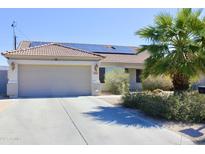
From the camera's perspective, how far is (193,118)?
1049 centimetres

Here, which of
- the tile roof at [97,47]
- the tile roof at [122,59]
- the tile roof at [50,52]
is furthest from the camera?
the tile roof at [97,47]

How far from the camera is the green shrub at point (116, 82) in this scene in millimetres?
22344

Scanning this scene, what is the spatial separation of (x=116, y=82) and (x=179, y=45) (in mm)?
10097

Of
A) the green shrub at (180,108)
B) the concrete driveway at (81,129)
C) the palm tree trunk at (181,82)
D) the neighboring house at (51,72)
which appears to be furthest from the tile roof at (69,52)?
the concrete driveway at (81,129)

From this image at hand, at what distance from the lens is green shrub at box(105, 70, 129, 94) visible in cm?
2234

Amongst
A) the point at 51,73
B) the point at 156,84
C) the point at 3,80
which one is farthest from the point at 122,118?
the point at 3,80

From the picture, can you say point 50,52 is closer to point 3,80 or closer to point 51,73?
point 51,73

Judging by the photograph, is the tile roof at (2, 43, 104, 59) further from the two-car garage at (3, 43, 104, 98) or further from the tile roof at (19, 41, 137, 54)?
the tile roof at (19, 41, 137, 54)

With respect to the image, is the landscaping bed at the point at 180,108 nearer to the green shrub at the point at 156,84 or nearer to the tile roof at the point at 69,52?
the tile roof at the point at 69,52

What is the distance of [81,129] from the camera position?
8.76 meters

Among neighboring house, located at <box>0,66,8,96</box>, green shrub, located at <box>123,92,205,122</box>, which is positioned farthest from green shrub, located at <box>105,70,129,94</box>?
green shrub, located at <box>123,92,205,122</box>

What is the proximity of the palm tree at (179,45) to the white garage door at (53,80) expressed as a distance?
27.3 ft

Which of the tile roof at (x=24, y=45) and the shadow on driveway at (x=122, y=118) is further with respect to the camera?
the tile roof at (x=24, y=45)

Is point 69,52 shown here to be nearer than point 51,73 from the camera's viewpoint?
No
